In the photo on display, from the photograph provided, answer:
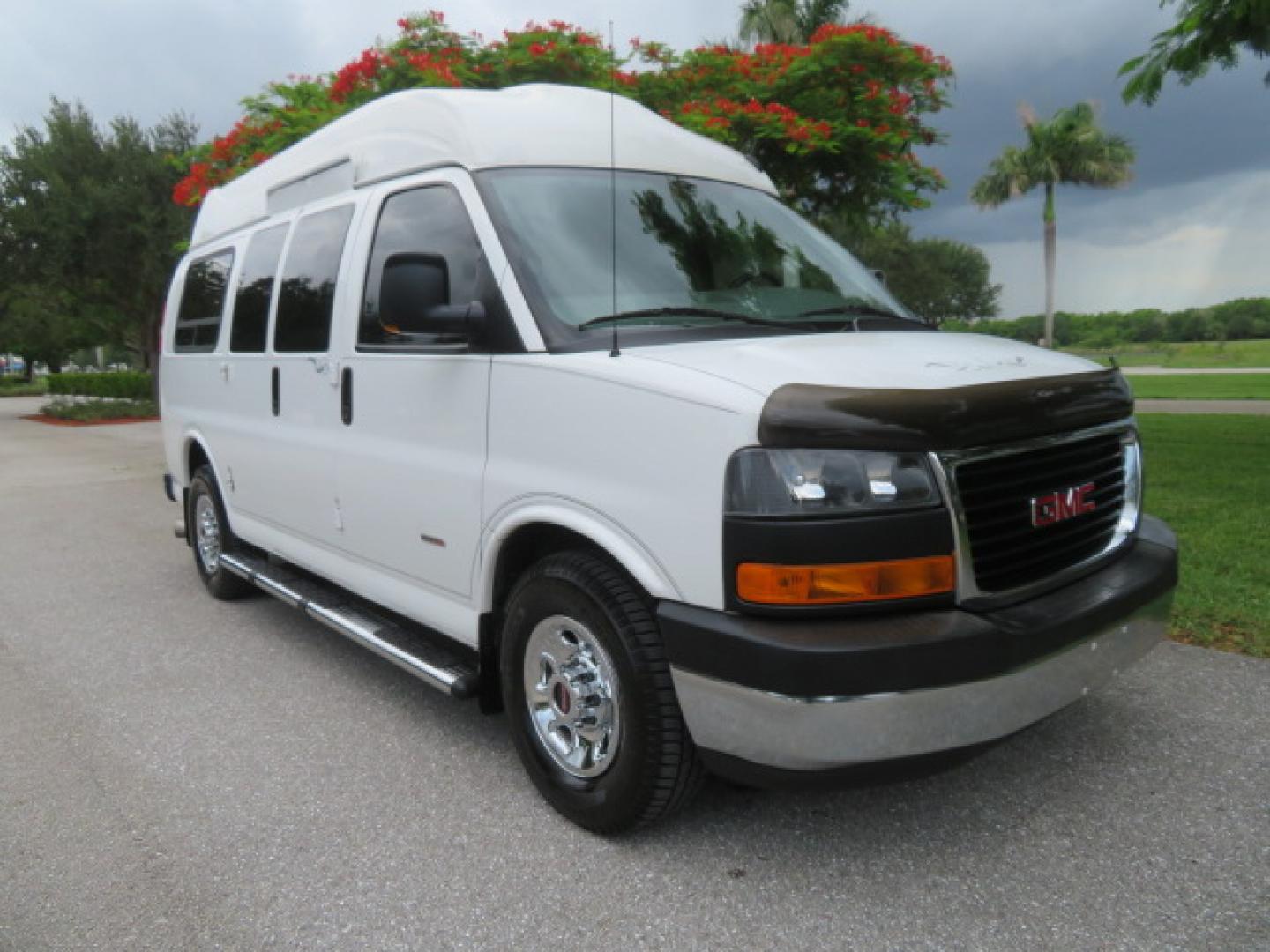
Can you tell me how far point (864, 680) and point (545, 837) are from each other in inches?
49.8

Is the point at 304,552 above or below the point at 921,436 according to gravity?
below

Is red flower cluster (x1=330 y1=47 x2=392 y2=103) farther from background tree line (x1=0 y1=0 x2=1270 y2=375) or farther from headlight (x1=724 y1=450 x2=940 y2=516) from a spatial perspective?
headlight (x1=724 y1=450 x2=940 y2=516)

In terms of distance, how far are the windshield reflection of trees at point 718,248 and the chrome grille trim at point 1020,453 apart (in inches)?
45.3

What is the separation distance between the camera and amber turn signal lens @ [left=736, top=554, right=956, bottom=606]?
234 cm

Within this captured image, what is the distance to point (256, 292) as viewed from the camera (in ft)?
16.4

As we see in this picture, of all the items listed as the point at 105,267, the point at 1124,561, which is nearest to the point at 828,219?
the point at 1124,561

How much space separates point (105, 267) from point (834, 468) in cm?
2526

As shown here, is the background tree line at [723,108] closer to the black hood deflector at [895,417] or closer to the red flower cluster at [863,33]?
the red flower cluster at [863,33]

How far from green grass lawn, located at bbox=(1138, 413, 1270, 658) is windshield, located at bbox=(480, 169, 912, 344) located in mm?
2438

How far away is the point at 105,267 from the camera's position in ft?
76.5

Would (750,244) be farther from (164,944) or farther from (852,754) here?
(164,944)

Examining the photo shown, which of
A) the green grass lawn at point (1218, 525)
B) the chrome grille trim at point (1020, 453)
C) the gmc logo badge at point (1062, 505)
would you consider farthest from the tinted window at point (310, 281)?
the green grass lawn at point (1218, 525)

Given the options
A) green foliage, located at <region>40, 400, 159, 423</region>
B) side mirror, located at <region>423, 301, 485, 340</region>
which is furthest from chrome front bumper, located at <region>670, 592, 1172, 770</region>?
green foliage, located at <region>40, 400, 159, 423</region>

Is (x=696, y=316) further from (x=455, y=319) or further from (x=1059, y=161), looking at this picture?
(x=1059, y=161)
